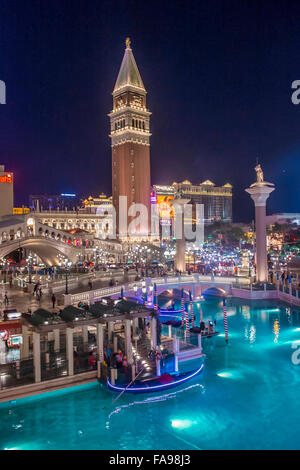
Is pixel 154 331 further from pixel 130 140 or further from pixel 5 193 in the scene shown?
pixel 130 140

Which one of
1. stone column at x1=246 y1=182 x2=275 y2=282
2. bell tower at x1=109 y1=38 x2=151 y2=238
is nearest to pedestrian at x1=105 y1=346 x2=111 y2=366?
stone column at x1=246 y1=182 x2=275 y2=282

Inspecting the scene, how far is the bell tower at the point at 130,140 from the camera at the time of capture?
75.5 m

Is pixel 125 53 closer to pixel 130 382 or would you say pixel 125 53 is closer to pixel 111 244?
pixel 111 244

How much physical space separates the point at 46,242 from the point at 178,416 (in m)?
36.3

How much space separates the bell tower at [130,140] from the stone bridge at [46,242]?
694 inches

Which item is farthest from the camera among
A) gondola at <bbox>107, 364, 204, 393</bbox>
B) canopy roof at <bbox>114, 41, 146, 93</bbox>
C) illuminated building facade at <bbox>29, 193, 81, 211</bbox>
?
illuminated building facade at <bbox>29, 193, 81, 211</bbox>

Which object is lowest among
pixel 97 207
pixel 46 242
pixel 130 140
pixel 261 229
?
pixel 46 242

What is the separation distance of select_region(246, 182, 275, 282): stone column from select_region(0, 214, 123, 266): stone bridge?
79.3ft

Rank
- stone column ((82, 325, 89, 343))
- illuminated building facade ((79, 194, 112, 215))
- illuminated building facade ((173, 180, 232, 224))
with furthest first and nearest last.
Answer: illuminated building facade ((173, 180, 232, 224)) → illuminated building facade ((79, 194, 112, 215)) → stone column ((82, 325, 89, 343))

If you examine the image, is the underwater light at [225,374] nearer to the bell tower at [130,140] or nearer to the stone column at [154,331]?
the stone column at [154,331]

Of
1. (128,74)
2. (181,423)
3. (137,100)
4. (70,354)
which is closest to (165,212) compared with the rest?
(137,100)

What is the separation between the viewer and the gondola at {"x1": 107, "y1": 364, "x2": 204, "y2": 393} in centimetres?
1405

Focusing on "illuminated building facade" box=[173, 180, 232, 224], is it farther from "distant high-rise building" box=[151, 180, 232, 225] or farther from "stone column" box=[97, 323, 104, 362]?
"stone column" box=[97, 323, 104, 362]

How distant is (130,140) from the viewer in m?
75.6
